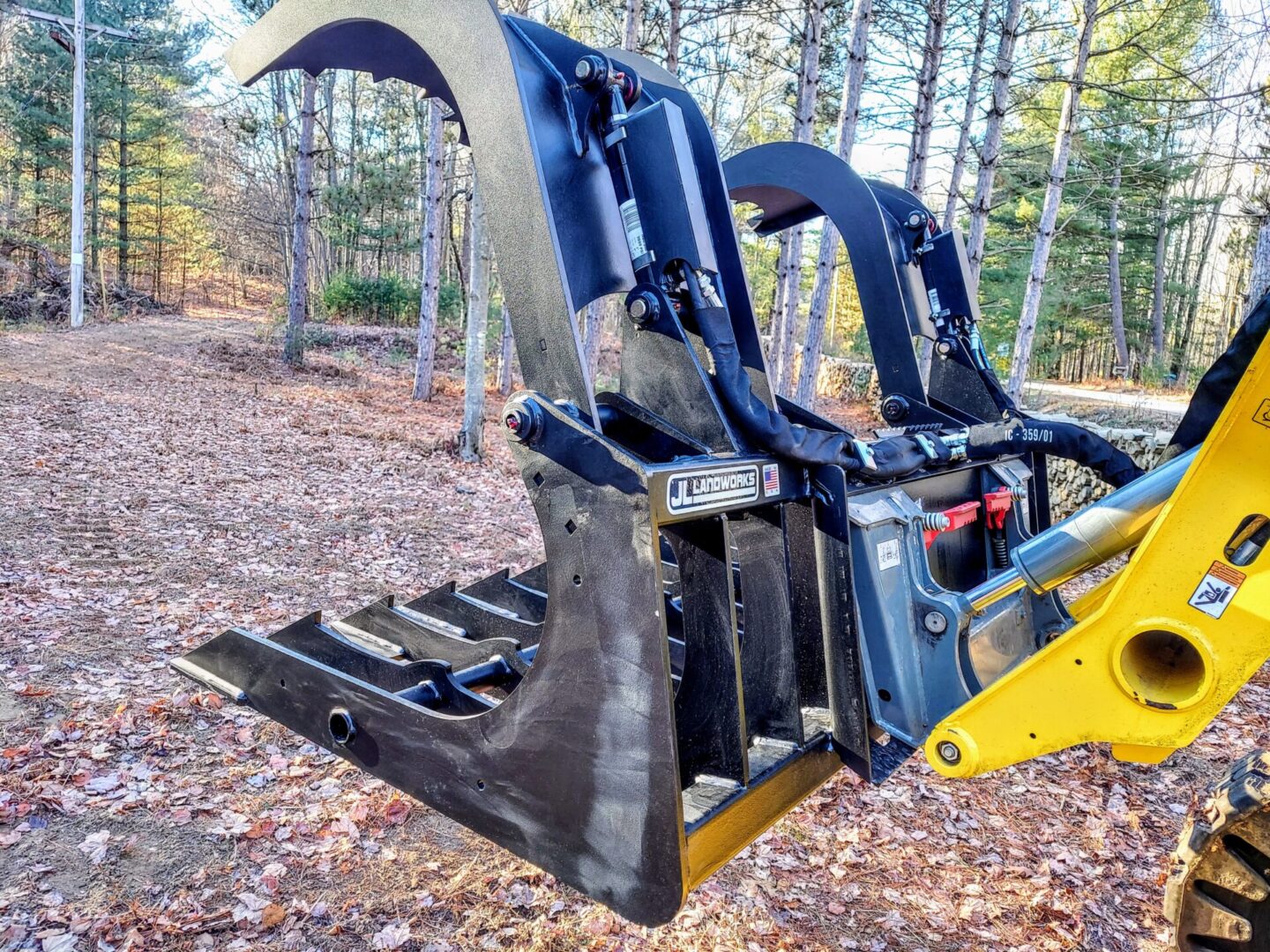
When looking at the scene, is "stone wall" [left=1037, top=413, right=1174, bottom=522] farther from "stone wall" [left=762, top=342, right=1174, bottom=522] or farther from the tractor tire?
the tractor tire

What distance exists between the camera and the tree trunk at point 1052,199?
44.0 feet

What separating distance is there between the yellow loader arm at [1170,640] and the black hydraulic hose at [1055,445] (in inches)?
55.1

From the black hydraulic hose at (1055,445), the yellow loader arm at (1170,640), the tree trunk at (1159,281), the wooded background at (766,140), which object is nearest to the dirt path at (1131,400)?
the wooded background at (766,140)

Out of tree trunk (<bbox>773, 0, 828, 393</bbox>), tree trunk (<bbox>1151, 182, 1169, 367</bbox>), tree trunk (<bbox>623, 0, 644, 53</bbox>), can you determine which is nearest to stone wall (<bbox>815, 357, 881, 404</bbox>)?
tree trunk (<bbox>773, 0, 828, 393</bbox>)

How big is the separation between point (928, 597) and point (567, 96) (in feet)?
5.63

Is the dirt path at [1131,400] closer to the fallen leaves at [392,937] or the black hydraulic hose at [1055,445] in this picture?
the black hydraulic hose at [1055,445]

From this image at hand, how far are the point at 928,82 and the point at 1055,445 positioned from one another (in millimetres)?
13034

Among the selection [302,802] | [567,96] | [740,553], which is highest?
[567,96]

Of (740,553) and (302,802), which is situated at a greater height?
(740,553)

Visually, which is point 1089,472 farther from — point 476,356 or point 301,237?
point 301,237

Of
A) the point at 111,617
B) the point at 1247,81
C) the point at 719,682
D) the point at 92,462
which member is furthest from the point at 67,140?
the point at 719,682

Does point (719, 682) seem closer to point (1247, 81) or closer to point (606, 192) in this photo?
point (606, 192)

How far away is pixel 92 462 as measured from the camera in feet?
26.9

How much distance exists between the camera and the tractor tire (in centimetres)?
181
